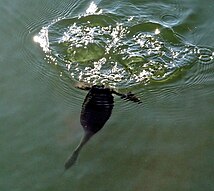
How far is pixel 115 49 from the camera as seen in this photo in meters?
5.27

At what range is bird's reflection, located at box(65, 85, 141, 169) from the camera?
441cm

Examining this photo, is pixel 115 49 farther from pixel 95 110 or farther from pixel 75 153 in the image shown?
pixel 75 153

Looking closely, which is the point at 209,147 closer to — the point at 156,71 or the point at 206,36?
the point at 156,71

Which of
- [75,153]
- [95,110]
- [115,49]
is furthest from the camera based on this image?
[115,49]

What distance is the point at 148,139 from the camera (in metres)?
4.48

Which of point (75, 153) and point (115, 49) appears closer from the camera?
point (75, 153)

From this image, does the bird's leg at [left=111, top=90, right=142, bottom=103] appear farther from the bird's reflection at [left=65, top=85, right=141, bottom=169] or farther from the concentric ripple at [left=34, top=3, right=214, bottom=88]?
the concentric ripple at [left=34, top=3, right=214, bottom=88]

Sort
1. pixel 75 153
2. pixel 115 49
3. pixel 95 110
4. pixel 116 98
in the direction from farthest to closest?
pixel 115 49 < pixel 116 98 < pixel 95 110 < pixel 75 153

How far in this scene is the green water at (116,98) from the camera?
14.0 feet

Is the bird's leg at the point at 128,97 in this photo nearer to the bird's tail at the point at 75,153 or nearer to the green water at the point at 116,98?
the green water at the point at 116,98

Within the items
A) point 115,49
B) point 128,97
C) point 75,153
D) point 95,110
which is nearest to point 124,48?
point 115,49

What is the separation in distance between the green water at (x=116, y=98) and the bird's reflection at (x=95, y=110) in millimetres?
61

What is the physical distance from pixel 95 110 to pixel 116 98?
1.01ft

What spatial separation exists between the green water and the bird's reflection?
6 cm
